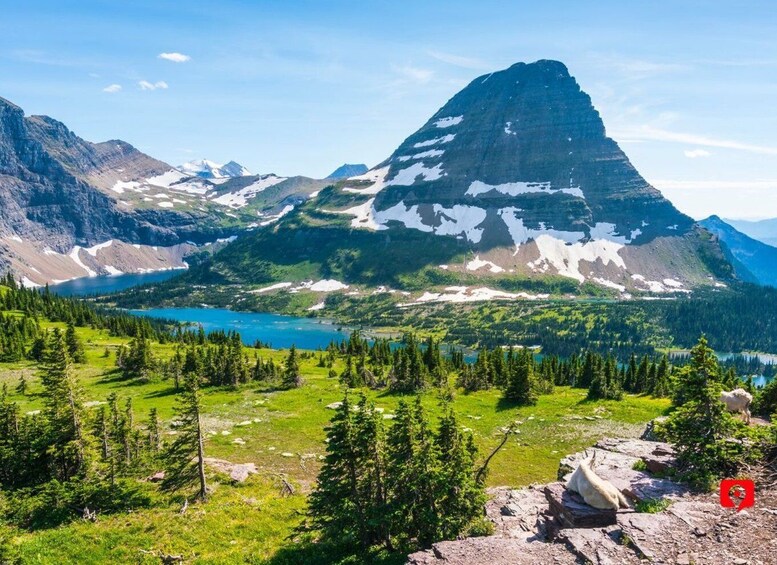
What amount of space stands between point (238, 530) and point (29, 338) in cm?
10985

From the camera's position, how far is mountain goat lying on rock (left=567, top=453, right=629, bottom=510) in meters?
20.7

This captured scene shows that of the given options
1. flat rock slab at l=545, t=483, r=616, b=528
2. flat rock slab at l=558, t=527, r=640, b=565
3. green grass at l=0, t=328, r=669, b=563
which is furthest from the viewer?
green grass at l=0, t=328, r=669, b=563

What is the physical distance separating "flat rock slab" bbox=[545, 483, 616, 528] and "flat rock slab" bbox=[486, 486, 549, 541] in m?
1.01

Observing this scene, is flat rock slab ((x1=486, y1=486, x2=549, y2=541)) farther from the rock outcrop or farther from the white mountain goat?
the white mountain goat

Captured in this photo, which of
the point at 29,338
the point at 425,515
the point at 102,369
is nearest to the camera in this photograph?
the point at 425,515

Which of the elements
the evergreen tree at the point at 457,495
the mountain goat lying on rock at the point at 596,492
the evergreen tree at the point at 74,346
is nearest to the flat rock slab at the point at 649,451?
the mountain goat lying on rock at the point at 596,492

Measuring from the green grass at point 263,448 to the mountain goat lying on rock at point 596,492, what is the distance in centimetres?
1063

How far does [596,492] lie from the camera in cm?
2078

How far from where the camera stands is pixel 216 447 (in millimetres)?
49000

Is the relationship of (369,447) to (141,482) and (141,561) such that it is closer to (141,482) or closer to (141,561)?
(141,561)

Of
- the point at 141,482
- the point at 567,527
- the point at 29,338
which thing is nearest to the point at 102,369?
the point at 29,338

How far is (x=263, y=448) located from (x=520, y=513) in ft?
102

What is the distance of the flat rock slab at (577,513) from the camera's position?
802 inches

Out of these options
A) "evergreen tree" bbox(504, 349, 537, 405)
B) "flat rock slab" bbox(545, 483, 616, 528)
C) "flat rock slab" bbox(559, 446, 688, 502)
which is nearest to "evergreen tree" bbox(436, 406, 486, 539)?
"flat rock slab" bbox(545, 483, 616, 528)
